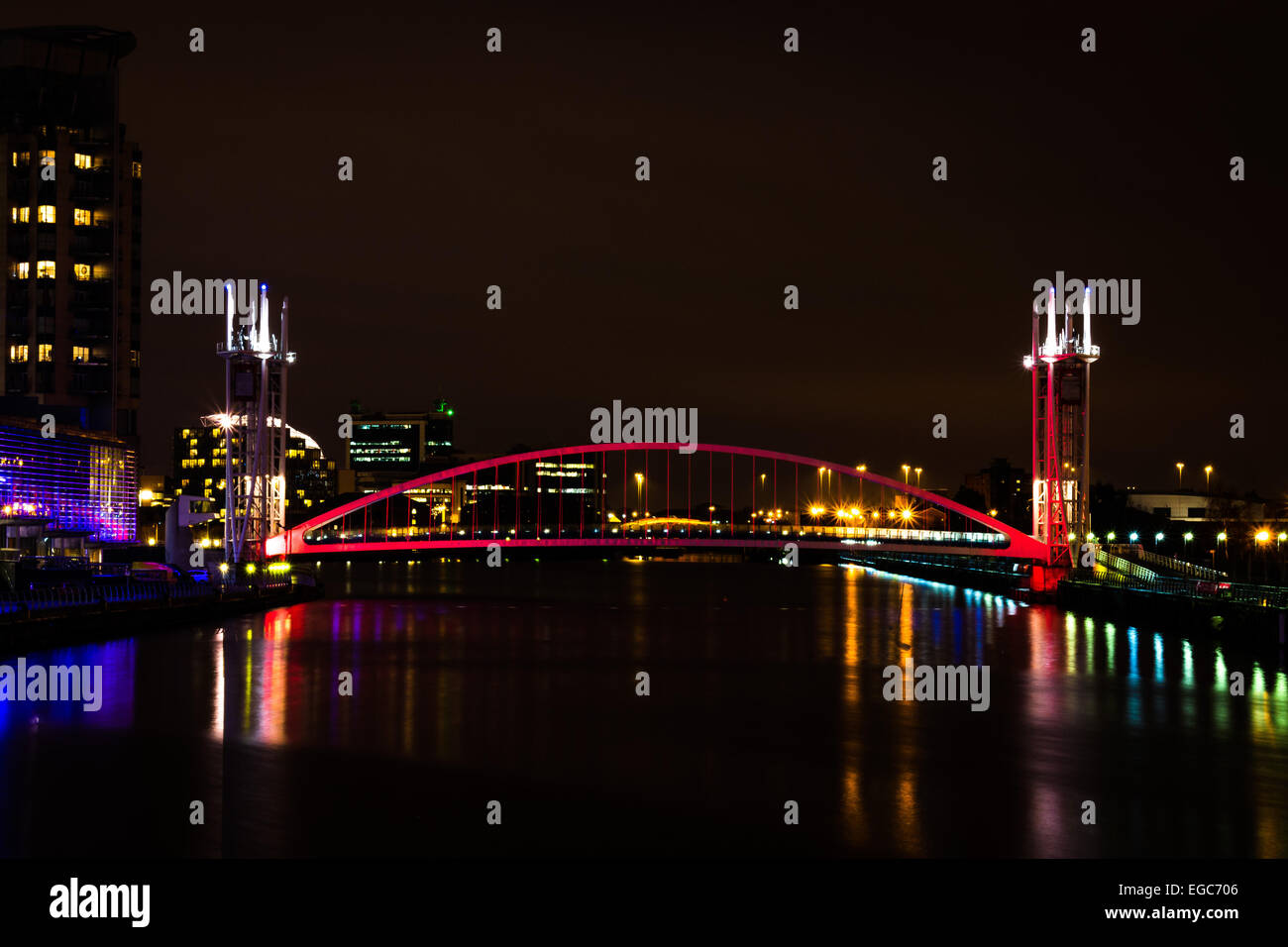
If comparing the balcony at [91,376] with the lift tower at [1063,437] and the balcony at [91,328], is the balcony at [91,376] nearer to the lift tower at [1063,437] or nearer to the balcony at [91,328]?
the balcony at [91,328]

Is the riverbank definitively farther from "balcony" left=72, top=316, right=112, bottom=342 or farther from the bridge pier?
the bridge pier

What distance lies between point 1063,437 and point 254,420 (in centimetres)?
3464

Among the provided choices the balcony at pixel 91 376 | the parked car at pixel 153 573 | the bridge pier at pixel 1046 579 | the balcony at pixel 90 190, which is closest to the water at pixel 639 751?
the parked car at pixel 153 573

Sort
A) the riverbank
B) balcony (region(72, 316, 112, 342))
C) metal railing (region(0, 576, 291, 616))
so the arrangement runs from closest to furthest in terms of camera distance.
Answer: the riverbank
metal railing (region(0, 576, 291, 616))
balcony (region(72, 316, 112, 342))

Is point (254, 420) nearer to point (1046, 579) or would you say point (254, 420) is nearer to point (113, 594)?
point (113, 594)

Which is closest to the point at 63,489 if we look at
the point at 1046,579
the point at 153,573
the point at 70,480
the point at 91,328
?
the point at 70,480

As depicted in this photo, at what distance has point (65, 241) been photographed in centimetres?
7344

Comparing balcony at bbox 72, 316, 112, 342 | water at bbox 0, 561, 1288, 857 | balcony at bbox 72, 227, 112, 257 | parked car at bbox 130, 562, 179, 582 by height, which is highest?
balcony at bbox 72, 227, 112, 257

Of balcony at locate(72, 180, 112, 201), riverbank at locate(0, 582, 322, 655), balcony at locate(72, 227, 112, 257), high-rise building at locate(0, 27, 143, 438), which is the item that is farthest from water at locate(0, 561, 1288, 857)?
balcony at locate(72, 180, 112, 201)

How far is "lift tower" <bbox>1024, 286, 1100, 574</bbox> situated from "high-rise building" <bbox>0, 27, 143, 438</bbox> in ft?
158

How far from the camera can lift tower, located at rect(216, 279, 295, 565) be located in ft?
184

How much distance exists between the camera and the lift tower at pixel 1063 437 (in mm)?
53156

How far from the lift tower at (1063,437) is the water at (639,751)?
13135 mm
